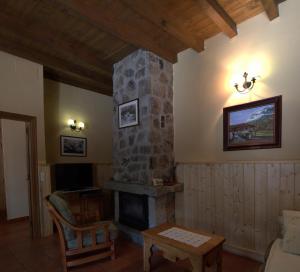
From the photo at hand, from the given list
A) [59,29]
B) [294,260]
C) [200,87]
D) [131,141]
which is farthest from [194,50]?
[294,260]

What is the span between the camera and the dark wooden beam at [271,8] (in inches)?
86.4

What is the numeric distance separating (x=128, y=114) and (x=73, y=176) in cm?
190

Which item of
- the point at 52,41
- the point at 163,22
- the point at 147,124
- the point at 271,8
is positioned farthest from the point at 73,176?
the point at 271,8

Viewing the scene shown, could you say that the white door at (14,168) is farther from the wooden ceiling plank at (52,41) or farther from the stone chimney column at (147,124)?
the stone chimney column at (147,124)

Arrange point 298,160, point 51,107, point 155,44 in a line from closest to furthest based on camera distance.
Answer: point 298,160, point 155,44, point 51,107

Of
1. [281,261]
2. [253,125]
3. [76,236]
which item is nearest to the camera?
[281,261]

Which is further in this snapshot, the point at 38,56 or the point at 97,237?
the point at 38,56

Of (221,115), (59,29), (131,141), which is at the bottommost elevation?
(131,141)

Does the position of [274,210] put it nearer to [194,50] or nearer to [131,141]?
[131,141]

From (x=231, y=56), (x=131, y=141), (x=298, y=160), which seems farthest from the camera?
(x=131, y=141)

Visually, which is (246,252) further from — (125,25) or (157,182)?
(125,25)

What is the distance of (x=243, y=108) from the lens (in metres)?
2.60

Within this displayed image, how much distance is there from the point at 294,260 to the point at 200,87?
7.78ft

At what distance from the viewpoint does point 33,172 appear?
338 centimetres
